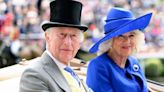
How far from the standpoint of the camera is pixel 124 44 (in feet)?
9.02

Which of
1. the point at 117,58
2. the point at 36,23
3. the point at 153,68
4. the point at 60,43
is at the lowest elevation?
the point at 153,68

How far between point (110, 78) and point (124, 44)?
22 centimetres

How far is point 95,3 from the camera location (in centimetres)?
1001

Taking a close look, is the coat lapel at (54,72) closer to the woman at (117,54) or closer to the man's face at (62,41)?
the man's face at (62,41)

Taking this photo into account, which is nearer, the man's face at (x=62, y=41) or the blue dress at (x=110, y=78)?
the man's face at (x=62, y=41)

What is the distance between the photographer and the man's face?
2.20 metres

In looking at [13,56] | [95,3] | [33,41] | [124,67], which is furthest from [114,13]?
[95,3]

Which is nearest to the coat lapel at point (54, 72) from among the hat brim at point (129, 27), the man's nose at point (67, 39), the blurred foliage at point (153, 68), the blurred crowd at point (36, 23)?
the man's nose at point (67, 39)

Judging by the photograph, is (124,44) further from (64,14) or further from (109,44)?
(64,14)

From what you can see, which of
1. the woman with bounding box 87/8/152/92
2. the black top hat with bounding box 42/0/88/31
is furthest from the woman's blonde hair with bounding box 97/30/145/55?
the black top hat with bounding box 42/0/88/31

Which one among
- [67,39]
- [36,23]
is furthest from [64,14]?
[36,23]

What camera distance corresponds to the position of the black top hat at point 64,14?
2.19 metres

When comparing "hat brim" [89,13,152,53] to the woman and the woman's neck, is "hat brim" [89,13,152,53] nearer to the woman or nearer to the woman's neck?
the woman

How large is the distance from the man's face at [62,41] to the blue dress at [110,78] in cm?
47
